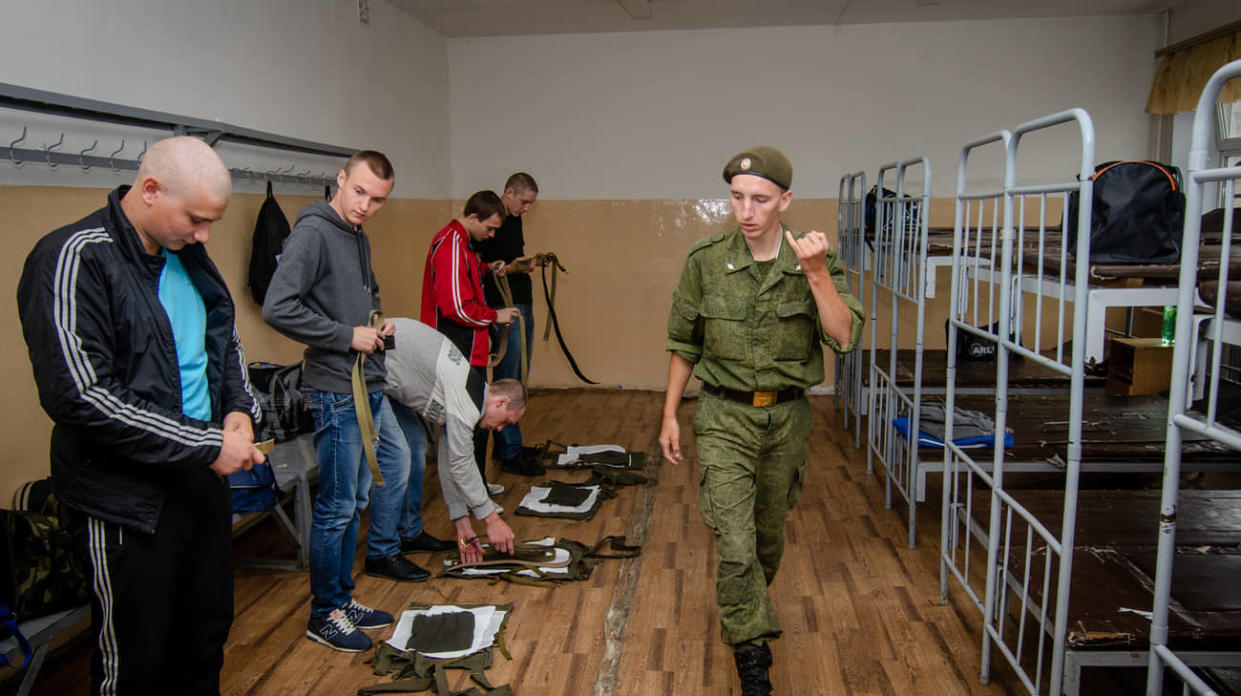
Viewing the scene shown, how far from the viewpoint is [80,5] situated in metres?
2.88

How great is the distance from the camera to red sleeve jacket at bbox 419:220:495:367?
3.80 m

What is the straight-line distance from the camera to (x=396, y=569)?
336 centimetres

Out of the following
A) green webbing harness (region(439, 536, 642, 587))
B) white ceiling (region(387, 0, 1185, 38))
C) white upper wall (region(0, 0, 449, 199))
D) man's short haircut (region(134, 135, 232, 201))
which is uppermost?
white ceiling (region(387, 0, 1185, 38))

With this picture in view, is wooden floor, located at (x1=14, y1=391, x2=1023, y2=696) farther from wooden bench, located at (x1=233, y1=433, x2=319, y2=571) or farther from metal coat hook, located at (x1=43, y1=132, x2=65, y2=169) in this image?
metal coat hook, located at (x1=43, y1=132, x2=65, y2=169)

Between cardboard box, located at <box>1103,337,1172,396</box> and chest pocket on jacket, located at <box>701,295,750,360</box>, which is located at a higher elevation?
chest pocket on jacket, located at <box>701,295,750,360</box>

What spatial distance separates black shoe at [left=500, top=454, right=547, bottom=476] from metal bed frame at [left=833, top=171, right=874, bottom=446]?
1807mm

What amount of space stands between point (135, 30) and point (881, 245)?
349 cm

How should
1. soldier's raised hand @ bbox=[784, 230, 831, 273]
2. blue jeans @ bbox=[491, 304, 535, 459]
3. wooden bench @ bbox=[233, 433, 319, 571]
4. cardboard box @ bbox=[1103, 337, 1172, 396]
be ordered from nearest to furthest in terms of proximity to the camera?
soldier's raised hand @ bbox=[784, 230, 831, 273]
wooden bench @ bbox=[233, 433, 319, 571]
cardboard box @ bbox=[1103, 337, 1172, 396]
blue jeans @ bbox=[491, 304, 535, 459]

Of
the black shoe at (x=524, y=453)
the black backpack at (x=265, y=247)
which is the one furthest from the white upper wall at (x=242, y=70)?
the black shoe at (x=524, y=453)

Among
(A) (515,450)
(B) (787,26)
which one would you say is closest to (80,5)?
(A) (515,450)

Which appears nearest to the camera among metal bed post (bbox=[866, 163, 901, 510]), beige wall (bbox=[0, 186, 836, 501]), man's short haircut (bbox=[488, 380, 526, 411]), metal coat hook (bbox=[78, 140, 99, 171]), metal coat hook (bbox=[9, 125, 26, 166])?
metal coat hook (bbox=[9, 125, 26, 166])

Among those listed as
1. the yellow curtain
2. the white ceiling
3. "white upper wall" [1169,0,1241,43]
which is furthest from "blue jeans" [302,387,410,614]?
"white upper wall" [1169,0,1241,43]

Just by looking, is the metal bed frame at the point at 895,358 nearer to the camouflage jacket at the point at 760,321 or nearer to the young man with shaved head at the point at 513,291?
the camouflage jacket at the point at 760,321

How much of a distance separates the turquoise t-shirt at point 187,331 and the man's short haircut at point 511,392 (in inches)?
48.6
